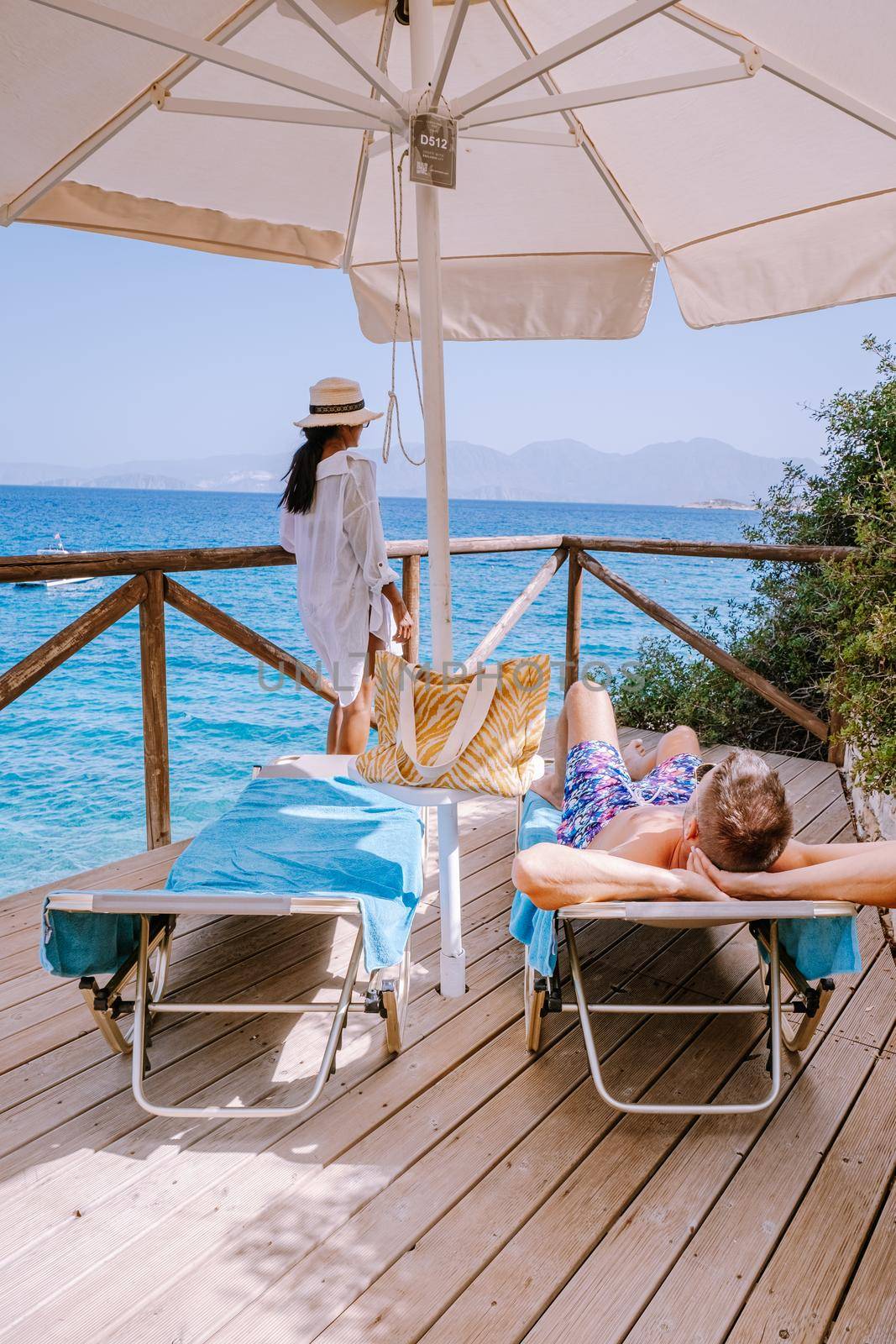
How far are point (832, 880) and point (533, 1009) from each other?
773 mm

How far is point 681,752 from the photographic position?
281cm

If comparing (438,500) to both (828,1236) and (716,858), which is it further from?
(828,1236)

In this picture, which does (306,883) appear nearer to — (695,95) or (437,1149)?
(437,1149)

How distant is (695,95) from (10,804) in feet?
41.5

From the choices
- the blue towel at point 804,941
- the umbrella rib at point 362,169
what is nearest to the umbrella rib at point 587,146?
the umbrella rib at point 362,169

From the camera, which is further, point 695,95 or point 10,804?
point 10,804

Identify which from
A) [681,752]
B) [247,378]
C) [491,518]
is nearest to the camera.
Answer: [681,752]

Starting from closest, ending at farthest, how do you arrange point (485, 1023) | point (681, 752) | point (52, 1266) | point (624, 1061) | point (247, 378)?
point (52, 1266) → point (624, 1061) → point (485, 1023) → point (681, 752) → point (247, 378)

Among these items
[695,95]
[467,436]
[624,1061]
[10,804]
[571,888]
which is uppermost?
[467,436]

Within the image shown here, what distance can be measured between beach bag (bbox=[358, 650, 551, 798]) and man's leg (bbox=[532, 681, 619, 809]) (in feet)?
1.79

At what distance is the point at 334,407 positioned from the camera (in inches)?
129

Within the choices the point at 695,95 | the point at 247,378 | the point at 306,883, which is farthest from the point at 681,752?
the point at 247,378

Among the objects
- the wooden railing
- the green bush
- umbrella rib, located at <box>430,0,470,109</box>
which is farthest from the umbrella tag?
the green bush

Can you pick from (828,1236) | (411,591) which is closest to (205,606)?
(411,591)
